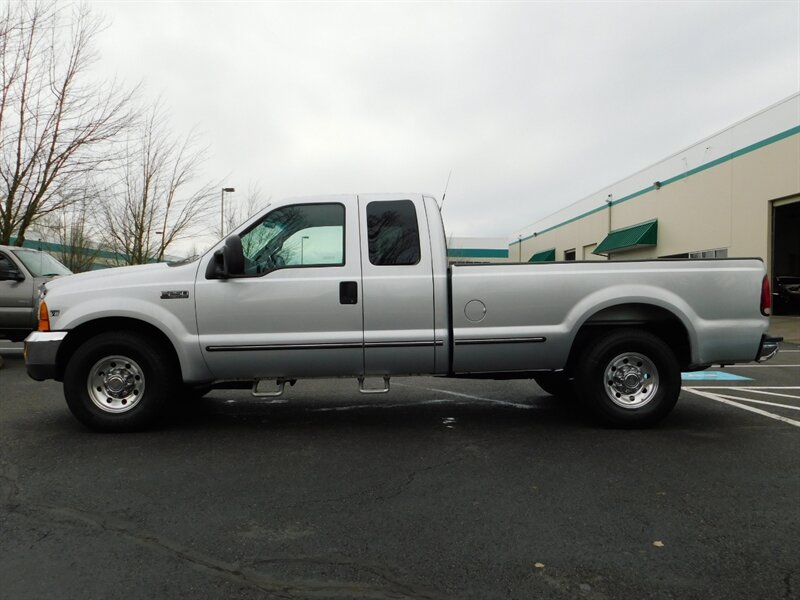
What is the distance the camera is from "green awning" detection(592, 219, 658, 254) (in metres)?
22.5

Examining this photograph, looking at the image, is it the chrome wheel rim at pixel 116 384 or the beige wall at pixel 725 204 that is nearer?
the chrome wheel rim at pixel 116 384

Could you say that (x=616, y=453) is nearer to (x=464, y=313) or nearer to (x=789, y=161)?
(x=464, y=313)

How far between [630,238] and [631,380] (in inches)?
803

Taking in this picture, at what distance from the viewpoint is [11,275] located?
31.2 feet

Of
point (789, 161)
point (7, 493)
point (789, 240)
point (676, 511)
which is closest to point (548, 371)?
point (676, 511)

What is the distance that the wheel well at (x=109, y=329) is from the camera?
4.91 m

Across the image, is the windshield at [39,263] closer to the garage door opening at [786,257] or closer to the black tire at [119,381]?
the black tire at [119,381]

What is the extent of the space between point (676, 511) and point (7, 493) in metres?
4.15

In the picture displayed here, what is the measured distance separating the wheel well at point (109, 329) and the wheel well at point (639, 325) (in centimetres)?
371

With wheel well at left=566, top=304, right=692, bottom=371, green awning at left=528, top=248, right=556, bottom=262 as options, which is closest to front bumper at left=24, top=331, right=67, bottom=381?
wheel well at left=566, top=304, right=692, bottom=371

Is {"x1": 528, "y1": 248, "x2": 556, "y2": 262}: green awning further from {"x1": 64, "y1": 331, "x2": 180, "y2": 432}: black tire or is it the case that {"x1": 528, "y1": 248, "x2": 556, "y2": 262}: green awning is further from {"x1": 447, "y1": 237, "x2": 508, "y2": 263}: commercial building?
{"x1": 64, "y1": 331, "x2": 180, "y2": 432}: black tire

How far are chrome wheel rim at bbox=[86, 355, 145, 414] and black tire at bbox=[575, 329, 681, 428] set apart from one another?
397 cm

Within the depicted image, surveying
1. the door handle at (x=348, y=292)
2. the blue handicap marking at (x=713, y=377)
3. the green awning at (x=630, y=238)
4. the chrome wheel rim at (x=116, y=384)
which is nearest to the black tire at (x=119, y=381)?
the chrome wheel rim at (x=116, y=384)

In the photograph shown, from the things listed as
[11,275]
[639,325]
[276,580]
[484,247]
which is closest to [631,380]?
[639,325]
